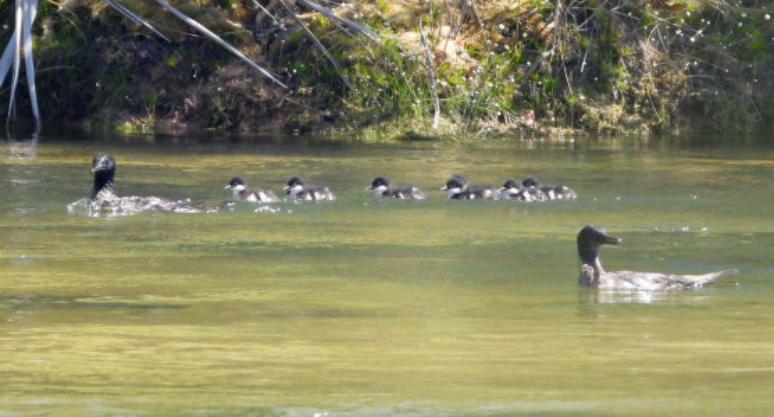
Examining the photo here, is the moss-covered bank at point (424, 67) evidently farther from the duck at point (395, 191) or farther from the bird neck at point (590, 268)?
the bird neck at point (590, 268)

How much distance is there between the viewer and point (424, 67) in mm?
24250

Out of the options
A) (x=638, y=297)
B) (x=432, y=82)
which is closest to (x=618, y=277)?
(x=638, y=297)

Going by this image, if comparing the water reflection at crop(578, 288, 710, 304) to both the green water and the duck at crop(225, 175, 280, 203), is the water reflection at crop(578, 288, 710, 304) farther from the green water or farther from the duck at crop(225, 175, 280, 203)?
the duck at crop(225, 175, 280, 203)

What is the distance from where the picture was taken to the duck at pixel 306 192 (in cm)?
1530

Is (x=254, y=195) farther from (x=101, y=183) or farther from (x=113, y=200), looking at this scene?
(x=101, y=183)

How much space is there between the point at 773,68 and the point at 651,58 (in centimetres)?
218

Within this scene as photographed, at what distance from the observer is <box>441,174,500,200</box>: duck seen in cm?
1545

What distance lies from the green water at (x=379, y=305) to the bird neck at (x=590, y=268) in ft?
0.31

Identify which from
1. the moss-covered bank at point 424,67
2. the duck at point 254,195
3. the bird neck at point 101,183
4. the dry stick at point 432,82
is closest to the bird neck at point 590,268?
the duck at point 254,195

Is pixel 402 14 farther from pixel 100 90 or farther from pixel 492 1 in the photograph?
pixel 100 90

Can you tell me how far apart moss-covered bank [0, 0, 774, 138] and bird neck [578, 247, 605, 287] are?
1342cm

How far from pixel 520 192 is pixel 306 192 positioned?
6.86 ft

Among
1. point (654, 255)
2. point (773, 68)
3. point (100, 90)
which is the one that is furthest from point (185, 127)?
point (654, 255)

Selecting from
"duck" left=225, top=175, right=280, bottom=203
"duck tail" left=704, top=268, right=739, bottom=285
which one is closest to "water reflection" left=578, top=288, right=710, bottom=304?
"duck tail" left=704, top=268, right=739, bottom=285
